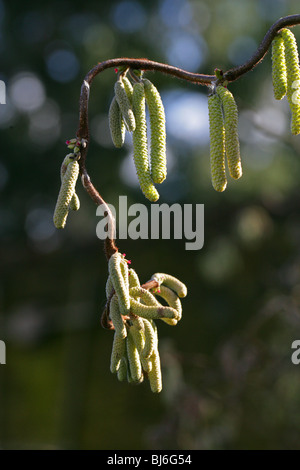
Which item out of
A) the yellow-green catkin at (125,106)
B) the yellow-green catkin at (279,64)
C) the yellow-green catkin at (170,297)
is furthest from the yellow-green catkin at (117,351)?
the yellow-green catkin at (279,64)

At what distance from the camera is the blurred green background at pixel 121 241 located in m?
3.74

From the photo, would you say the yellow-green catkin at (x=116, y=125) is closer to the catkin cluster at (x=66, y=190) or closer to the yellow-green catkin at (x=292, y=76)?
the catkin cluster at (x=66, y=190)

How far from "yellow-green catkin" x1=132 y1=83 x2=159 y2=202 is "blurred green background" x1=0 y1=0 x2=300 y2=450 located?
7.59 ft

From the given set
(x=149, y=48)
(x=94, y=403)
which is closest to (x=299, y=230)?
(x=149, y=48)

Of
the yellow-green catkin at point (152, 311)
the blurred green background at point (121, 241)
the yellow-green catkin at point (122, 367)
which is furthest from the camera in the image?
the blurred green background at point (121, 241)

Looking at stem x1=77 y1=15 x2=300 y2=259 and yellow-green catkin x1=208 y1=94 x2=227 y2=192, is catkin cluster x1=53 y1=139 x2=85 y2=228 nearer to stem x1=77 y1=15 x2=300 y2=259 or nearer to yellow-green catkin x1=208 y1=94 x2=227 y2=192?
stem x1=77 y1=15 x2=300 y2=259

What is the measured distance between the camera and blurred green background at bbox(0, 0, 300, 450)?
12.3 ft

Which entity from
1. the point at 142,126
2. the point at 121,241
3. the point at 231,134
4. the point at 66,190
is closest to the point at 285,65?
the point at 231,134

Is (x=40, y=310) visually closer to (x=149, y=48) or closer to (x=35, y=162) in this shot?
(x=35, y=162)

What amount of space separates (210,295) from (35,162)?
173cm

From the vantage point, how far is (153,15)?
4.28 m

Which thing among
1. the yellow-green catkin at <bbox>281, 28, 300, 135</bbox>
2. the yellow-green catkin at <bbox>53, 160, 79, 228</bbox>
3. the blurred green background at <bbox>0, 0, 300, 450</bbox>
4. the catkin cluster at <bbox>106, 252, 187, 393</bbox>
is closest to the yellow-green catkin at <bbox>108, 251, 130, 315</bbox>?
the catkin cluster at <bbox>106, 252, 187, 393</bbox>

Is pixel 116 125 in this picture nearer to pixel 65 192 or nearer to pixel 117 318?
pixel 65 192

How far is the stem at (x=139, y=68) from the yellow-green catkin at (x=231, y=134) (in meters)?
0.04
